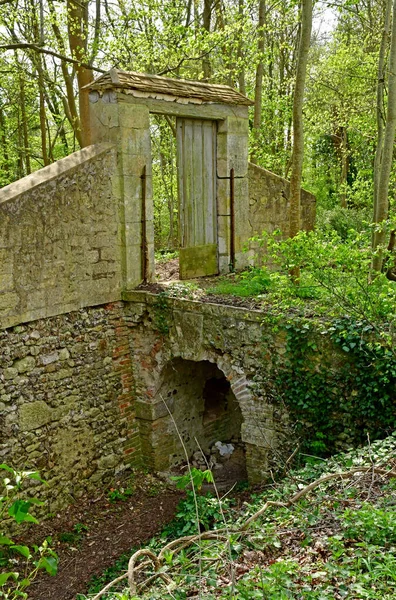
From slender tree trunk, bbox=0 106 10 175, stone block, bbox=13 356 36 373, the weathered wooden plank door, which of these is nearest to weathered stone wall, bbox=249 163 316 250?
the weathered wooden plank door

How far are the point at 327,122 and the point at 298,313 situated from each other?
11.8 m

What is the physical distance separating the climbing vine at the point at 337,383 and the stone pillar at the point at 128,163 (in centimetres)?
275

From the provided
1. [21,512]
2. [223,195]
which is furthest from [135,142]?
[21,512]

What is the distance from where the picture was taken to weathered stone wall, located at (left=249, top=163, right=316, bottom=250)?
10.5m

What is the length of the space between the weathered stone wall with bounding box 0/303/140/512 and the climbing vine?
2622mm

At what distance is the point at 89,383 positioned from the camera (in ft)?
26.5

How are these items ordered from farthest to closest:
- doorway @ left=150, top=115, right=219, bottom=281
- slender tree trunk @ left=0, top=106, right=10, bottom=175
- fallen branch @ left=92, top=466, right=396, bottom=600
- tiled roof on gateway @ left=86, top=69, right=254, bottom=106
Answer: slender tree trunk @ left=0, top=106, right=10, bottom=175
doorway @ left=150, top=115, right=219, bottom=281
tiled roof on gateway @ left=86, top=69, right=254, bottom=106
fallen branch @ left=92, top=466, right=396, bottom=600

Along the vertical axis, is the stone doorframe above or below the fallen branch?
above

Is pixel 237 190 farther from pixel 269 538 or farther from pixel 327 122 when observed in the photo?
pixel 327 122

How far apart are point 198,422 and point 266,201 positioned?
4.27 meters

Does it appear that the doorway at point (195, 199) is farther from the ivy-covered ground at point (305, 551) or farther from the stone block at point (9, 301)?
the ivy-covered ground at point (305, 551)

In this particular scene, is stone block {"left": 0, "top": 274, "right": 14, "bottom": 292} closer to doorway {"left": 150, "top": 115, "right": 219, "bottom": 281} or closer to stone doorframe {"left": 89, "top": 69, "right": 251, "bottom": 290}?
stone doorframe {"left": 89, "top": 69, "right": 251, "bottom": 290}

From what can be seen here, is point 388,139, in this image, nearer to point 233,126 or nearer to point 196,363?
point 233,126

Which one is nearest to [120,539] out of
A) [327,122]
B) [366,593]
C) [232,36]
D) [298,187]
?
[366,593]
